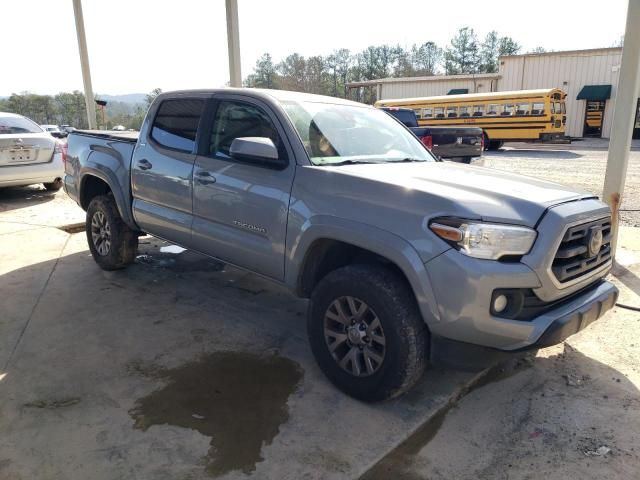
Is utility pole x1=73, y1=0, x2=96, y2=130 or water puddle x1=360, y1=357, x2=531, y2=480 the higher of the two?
utility pole x1=73, y1=0, x2=96, y2=130

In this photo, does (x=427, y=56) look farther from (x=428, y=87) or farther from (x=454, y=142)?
(x=454, y=142)

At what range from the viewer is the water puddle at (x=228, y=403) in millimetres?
2625

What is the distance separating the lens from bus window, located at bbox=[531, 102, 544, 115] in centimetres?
2108

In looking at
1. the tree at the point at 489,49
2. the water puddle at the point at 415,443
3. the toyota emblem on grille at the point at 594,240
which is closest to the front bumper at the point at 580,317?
the toyota emblem on grille at the point at 594,240

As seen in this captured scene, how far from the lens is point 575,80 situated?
30.0m

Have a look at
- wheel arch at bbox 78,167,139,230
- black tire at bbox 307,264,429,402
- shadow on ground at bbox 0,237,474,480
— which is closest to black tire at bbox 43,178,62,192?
wheel arch at bbox 78,167,139,230

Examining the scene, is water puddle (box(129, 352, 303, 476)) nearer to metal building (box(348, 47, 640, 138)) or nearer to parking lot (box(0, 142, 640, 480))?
parking lot (box(0, 142, 640, 480))

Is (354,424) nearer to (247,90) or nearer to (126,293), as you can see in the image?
(247,90)

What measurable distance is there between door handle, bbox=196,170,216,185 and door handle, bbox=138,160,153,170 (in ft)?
2.58

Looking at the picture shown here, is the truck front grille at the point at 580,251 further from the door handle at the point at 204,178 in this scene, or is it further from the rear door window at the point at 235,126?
the door handle at the point at 204,178

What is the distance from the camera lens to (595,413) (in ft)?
9.65

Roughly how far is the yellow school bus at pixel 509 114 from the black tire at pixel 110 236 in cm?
2012

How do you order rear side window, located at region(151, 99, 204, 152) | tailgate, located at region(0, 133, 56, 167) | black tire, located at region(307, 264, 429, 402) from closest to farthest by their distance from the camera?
black tire, located at region(307, 264, 429, 402) → rear side window, located at region(151, 99, 204, 152) → tailgate, located at region(0, 133, 56, 167)

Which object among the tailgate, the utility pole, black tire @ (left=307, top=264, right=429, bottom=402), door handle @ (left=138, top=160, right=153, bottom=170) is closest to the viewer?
black tire @ (left=307, top=264, right=429, bottom=402)
